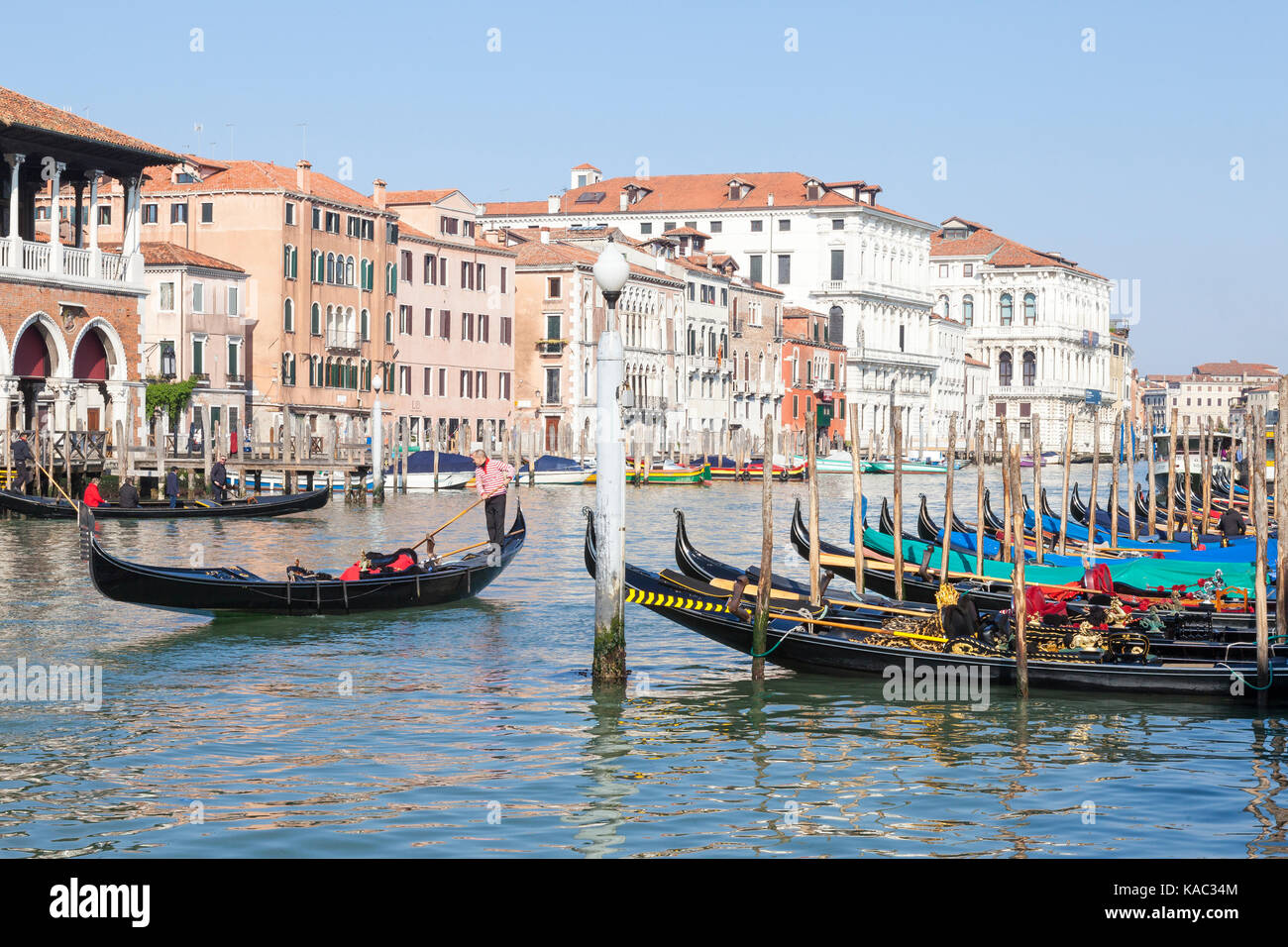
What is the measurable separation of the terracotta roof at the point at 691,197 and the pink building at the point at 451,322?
1923cm

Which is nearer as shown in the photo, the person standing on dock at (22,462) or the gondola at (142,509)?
the gondola at (142,509)

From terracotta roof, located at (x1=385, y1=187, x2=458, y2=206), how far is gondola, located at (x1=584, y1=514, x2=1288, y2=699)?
3922 cm

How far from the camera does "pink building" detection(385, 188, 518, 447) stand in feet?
163

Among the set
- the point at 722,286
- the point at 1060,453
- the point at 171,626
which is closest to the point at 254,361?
the point at 722,286

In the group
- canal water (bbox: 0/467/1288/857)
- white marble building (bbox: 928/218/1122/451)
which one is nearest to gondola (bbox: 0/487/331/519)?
canal water (bbox: 0/467/1288/857)

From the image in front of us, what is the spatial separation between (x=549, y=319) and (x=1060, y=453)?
3905cm

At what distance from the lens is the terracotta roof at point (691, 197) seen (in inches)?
2844

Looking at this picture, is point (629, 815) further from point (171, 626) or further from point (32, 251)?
point (32, 251)

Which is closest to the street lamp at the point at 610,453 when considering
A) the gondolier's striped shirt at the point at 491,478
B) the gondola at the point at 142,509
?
the gondolier's striped shirt at the point at 491,478

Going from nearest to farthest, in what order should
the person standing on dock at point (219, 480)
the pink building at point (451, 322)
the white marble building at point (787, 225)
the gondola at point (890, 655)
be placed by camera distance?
1. the gondola at point (890, 655)
2. the person standing on dock at point (219, 480)
3. the pink building at point (451, 322)
4. the white marble building at point (787, 225)

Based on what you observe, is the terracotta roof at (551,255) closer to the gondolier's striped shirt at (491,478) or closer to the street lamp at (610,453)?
the gondolier's striped shirt at (491,478)

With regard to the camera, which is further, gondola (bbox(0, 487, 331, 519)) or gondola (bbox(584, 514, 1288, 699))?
gondola (bbox(0, 487, 331, 519))

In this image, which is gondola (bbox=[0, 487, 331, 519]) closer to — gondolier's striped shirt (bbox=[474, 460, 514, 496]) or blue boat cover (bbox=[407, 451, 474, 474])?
gondolier's striped shirt (bbox=[474, 460, 514, 496])

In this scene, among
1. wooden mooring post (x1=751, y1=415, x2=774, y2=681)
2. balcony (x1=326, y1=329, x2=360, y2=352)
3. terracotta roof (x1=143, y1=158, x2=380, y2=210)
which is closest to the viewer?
wooden mooring post (x1=751, y1=415, x2=774, y2=681)
